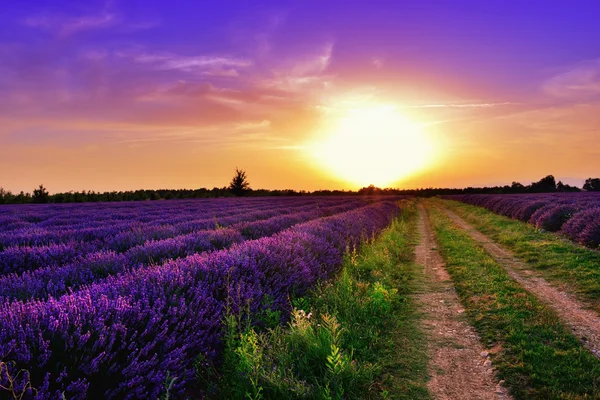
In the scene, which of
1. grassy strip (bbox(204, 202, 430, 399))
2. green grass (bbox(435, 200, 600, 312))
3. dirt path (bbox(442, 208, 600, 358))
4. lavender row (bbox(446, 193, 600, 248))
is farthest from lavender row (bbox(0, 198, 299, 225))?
lavender row (bbox(446, 193, 600, 248))

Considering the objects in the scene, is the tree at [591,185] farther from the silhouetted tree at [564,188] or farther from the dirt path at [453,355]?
the dirt path at [453,355]

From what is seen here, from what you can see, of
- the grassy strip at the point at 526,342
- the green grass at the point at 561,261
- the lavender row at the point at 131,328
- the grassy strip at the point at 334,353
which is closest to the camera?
the lavender row at the point at 131,328

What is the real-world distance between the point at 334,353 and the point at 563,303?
585cm

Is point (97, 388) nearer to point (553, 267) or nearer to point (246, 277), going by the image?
point (246, 277)

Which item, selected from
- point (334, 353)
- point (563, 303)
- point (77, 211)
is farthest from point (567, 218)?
point (77, 211)

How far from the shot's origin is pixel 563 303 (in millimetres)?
7117

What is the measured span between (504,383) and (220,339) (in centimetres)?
310

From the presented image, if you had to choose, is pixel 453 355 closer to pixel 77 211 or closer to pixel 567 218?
pixel 567 218

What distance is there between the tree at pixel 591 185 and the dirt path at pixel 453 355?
3492 inches

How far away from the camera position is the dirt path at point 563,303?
5.47 metres

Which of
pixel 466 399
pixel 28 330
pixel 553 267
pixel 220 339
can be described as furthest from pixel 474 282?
pixel 28 330

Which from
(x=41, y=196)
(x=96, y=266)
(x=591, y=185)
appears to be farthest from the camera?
(x=591, y=185)

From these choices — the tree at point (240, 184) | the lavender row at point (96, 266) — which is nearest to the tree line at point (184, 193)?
the tree at point (240, 184)

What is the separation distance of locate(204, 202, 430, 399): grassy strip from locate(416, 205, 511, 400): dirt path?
0.57ft
